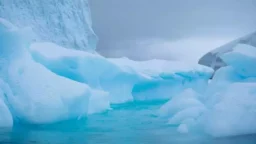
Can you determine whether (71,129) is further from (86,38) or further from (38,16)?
(86,38)

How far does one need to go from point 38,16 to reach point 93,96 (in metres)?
4.02

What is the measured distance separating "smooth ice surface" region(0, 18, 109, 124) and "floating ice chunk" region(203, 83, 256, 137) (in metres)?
2.61

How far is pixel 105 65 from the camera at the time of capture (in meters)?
10.6

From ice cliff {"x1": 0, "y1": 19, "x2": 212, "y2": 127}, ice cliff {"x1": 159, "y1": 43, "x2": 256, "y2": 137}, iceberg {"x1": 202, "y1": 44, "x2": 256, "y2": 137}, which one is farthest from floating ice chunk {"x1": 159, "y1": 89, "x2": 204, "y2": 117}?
ice cliff {"x1": 0, "y1": 19, "x2": 212, "y2": 127}

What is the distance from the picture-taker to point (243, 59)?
8.30 m

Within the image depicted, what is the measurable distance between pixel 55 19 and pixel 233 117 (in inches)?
319

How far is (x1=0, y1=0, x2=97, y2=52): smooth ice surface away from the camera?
10391mm

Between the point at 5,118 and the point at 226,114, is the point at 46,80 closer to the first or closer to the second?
the point at 5,118

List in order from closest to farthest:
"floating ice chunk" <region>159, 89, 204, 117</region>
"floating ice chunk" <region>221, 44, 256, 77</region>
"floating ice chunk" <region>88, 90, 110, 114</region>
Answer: "floating ice chunk" <region>159, 89, 204, 117</region>, "floating ice chunk" <region>221, 44, 256, 77</region>, "floating ice chunk" <region>88, 90, 110, 114</region>

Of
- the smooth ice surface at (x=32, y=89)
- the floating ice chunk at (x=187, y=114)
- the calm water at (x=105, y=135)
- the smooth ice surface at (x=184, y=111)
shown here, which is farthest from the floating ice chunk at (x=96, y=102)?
the floating ice chunk at (x=187, y=114)

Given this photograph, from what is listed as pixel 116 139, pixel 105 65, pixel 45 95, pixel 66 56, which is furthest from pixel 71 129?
pixel 105 65

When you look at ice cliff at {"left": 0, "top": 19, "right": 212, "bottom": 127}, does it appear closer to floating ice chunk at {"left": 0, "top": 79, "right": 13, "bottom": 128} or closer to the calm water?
floating ice chunk at {"left": 0, "top": 79, "right": 13, "bottom": 128}

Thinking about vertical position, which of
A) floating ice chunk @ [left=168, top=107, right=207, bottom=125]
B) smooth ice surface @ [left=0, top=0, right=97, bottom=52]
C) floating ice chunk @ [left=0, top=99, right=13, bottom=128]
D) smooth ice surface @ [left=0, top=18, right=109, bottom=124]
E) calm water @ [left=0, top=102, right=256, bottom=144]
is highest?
smooth ice surface @ [left=0, top=0, right=97, bottom=52]

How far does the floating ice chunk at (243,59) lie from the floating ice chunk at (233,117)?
2654 mm
